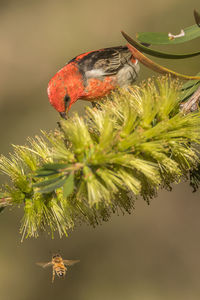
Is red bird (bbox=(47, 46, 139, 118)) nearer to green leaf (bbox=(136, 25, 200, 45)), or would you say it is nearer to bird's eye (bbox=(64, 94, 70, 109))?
bird's eye (bbox=(64, 94, 70, 109))

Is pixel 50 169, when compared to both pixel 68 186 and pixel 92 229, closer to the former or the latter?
pixel 68 186

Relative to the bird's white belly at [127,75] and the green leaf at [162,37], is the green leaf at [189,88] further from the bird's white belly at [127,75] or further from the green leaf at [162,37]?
the bird's white belly at [127,75]

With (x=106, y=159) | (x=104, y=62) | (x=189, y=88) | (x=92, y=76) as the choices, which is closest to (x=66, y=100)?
(x=92, y=76)

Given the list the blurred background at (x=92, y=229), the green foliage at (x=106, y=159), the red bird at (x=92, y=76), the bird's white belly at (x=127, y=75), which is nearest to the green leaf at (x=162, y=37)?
the green foliage at (x=106, y=159)

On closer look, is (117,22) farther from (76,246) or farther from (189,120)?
(189,120)

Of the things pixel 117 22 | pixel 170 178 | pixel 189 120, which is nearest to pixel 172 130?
pixel 189 120

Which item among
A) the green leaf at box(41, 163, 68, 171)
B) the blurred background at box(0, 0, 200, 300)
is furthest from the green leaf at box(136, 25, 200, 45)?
the blurred background at box(0, 0, 200, 300)
